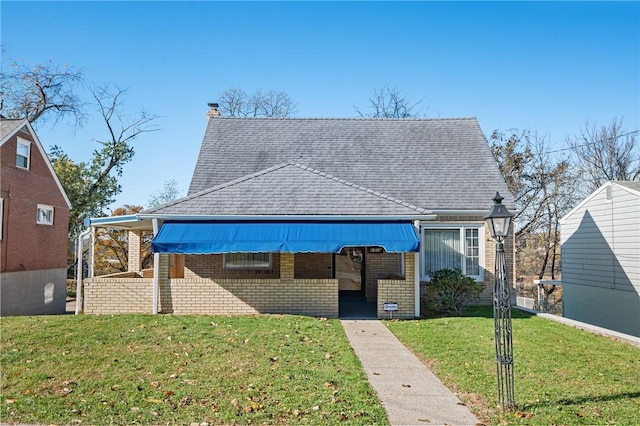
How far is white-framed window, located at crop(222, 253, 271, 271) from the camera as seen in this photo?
18.8 metres

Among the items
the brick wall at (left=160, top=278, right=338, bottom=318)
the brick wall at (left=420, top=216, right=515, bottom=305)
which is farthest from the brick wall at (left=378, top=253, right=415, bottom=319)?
the brick wall at (left=420, top=216, right=515, bottom=305)

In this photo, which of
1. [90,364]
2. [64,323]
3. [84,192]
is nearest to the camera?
[90,364]

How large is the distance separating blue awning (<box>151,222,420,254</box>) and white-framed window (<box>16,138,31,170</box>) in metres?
11.6

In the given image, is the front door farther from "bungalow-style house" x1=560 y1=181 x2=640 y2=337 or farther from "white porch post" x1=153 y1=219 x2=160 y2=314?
"bungalow-style house" x1=560 y1=181 x2=640 y2=337

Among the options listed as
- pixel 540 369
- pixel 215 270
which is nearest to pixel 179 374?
pixel 540 369

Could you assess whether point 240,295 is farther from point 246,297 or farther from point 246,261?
point 246,261

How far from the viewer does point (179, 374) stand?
8.91 m

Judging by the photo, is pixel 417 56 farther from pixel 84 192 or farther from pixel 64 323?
pixel 84 192

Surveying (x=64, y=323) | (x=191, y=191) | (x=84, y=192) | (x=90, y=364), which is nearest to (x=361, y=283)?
(x=191, y=191)

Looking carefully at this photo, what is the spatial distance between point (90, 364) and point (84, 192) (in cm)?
3073

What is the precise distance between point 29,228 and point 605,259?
988 inches

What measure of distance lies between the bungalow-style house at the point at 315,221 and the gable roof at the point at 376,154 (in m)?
0.07

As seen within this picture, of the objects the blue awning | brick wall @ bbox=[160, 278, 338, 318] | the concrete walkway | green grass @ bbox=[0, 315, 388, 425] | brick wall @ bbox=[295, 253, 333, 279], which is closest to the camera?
green grass @ bbox=[0, 315, 388, 425]

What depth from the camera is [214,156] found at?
22.5 metres
